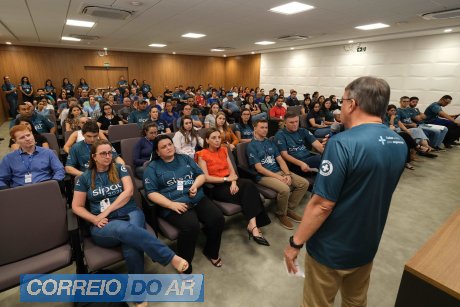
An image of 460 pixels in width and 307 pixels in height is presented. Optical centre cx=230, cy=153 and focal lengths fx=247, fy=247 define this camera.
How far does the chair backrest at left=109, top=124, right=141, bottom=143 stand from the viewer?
3877 millimetres

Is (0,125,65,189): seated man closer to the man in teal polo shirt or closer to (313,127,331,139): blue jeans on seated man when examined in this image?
the man in teal polo shirt

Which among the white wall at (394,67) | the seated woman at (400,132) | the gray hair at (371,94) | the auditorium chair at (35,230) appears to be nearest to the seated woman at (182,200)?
the auditorium chair at (35,230)

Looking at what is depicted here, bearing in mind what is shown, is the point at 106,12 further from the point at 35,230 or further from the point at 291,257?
the point at 291,257

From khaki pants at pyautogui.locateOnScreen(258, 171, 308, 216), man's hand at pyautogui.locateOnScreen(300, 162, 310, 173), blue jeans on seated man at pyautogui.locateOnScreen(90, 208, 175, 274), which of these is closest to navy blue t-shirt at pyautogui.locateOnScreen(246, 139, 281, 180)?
khaki pants at pyautogui.locateOnScreen(258, 171, 308, 216)

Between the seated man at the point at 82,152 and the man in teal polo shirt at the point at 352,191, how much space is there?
2.21 metres

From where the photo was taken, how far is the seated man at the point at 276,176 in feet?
8.96

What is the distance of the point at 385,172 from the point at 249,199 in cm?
155

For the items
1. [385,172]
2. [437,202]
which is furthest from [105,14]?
[437,202]

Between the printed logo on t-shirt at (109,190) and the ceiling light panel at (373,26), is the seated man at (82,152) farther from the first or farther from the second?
the ceiling light panel at (373,26)

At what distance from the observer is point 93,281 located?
72.1 inches

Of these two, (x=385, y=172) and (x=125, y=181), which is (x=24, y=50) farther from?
(x=385, y=172)

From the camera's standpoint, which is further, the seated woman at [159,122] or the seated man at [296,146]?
the seated woman at [159,122]

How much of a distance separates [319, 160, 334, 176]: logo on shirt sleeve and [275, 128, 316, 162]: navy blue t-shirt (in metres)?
2.16

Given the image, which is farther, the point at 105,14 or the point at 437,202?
the point at 105,14
